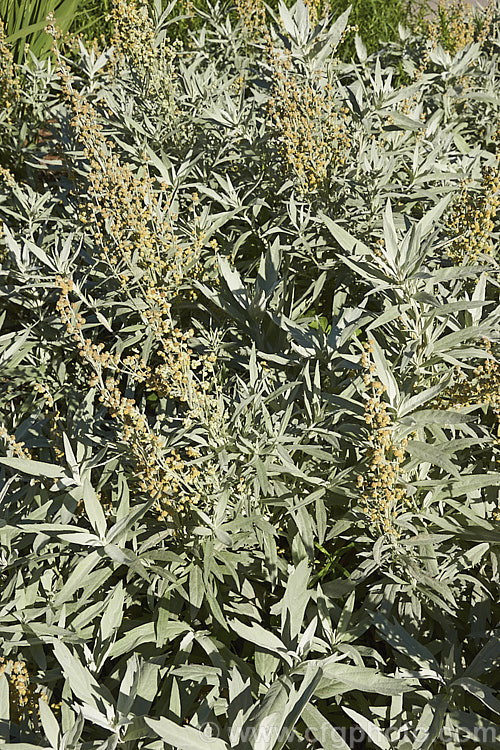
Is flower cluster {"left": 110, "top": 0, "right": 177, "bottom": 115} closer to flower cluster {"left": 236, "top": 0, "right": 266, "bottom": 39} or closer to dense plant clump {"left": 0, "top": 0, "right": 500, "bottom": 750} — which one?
dense plant clump {"left": 0, "top": 0, "right": 500, "bottom": 750}

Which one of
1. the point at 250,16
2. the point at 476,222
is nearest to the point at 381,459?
the point at 476,222

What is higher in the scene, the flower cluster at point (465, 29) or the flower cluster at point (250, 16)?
the flower cluster at point (250, 16)

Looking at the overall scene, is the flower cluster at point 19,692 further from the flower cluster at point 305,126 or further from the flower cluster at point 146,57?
the flower cluster at point 146,57

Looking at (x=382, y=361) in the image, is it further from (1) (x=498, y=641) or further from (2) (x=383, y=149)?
(2) (x=383, y=149)

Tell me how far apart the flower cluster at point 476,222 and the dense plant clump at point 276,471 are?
0.02 metres

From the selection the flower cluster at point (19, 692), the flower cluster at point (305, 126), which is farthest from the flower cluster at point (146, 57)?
the flower cluster at point (19, 692)

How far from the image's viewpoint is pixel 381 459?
69.9 inches

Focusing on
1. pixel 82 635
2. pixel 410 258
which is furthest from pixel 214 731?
pixel 410 258

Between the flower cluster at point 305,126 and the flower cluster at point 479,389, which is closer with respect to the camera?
the flower cluster at point 479,389

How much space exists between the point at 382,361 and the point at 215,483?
678 mm

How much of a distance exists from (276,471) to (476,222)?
119 centimetres

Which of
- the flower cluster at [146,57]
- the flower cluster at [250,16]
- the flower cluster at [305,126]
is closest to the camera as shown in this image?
the flower cluster at [305,126]

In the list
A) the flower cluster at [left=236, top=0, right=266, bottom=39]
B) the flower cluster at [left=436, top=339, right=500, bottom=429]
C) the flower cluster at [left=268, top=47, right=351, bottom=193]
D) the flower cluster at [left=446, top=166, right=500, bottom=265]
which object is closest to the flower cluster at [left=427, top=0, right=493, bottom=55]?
the flower cluster at [left=236, top=0, right=266, bottom=39]

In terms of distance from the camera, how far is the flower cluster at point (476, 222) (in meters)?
2.30
